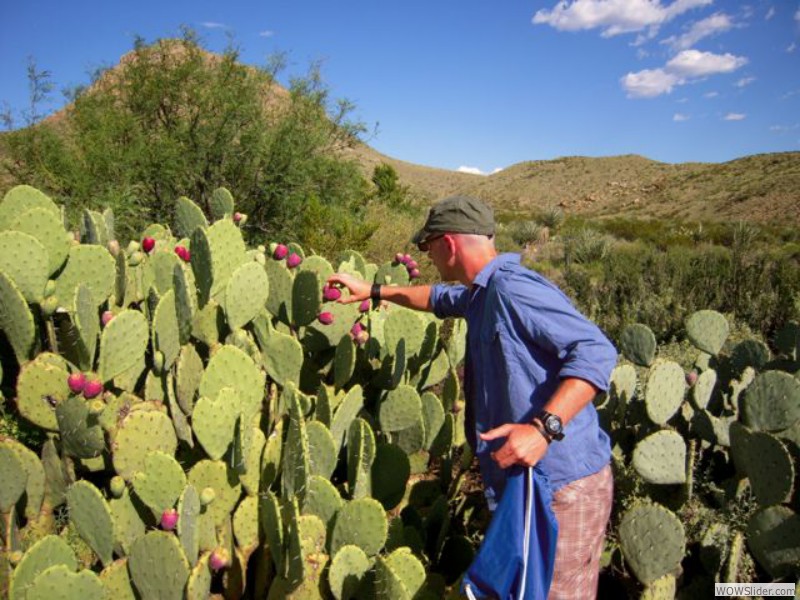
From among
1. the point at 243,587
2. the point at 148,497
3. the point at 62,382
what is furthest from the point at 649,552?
the point at 62,382

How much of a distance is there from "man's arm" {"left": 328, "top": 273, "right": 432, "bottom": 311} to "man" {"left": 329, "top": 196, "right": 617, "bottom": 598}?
0.61 meters

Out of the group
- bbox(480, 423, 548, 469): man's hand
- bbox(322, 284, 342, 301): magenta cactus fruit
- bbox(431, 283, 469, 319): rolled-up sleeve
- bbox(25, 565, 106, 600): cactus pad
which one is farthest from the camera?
bbox(322, 284, 342, 301): magenta cactus fruit

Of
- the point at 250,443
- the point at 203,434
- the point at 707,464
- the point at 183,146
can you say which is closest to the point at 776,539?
the point at 707,464

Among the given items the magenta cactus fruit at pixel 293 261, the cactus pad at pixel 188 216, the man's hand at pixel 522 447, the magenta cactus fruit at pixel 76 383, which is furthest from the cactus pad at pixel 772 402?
the cactus pad at pixel 188 216

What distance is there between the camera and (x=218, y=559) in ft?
5.93

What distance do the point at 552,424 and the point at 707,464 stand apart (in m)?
2.13

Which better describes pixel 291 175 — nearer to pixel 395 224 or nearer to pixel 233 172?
pixel 233 172

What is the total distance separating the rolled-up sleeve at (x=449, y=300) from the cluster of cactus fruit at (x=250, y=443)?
20 centimetres

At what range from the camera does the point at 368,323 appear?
2863mm

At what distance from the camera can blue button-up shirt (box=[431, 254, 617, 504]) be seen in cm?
146

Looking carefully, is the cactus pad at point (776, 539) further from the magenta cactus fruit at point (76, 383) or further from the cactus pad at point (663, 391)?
the magenta cactus fruit at point (76, 383)

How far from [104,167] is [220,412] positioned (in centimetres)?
838

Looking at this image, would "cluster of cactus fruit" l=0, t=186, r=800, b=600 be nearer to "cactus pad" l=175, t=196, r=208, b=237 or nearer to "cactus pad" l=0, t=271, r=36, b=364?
"cactus pad" l=0, t=271, r=36, b=364

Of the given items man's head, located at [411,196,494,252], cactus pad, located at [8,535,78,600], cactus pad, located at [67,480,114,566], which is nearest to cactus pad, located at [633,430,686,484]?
man's head, located at [411,196,494,252]
